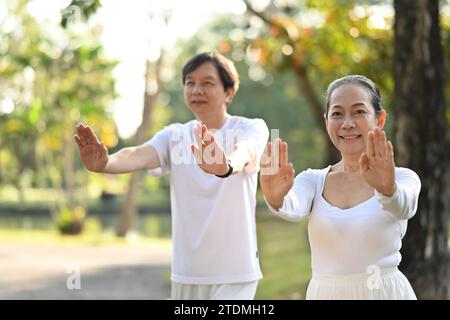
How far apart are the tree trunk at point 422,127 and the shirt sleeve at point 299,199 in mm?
4674

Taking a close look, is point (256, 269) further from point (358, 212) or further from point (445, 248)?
point (445, 248)

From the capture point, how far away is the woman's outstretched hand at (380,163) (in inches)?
98.8

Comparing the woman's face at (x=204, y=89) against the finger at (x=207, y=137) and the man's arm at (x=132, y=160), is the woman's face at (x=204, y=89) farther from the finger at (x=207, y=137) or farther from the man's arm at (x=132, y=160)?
the finger at (x=207, y=137)

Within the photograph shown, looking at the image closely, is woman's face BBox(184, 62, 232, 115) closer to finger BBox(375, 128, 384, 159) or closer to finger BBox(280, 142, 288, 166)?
finger BBox(280, 142, 288, 166)

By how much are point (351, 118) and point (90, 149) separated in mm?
1241

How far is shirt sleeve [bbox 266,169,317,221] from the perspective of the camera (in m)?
2.76

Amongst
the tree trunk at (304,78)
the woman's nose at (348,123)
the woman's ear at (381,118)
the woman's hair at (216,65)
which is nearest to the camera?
the woman's nose at (348,123)

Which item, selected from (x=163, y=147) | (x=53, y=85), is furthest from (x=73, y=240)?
(x=163, y=147)

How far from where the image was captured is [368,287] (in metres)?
2.75

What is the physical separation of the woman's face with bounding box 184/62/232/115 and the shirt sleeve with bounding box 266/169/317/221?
1.17m

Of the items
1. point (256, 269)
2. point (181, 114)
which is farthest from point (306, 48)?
point (181, 114)

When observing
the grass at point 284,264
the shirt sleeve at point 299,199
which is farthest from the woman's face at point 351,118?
the grass at point 284,264

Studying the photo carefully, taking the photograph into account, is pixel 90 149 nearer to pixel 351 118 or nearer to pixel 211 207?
pixel 211 207

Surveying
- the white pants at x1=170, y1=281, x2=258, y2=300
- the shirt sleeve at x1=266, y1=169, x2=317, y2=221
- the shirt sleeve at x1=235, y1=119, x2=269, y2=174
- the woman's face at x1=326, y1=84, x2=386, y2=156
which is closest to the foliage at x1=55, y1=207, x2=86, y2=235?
the white pants at x1=170, y1=281, x2=258, y2=300
